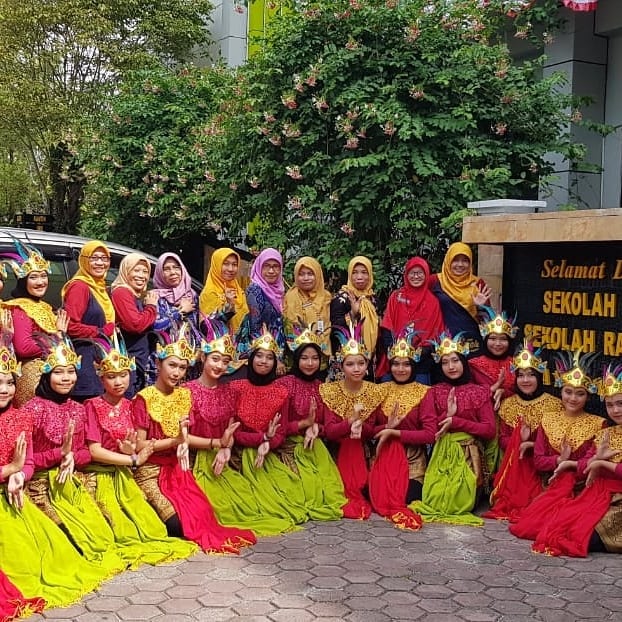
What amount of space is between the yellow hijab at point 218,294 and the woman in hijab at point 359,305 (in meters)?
0.83

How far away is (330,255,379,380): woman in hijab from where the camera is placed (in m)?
6.91

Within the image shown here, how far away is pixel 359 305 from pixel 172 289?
154cm

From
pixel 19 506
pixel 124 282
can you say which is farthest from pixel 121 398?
pixel 124 282

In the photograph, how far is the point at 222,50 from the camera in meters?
17.9

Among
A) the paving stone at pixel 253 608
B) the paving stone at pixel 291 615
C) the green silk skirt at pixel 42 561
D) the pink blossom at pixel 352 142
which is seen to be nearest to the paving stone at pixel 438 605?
the paving stone at pixel 291 615

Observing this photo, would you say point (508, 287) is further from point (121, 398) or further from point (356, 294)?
point (121, 398)

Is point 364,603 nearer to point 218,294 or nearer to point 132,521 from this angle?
point 132,521

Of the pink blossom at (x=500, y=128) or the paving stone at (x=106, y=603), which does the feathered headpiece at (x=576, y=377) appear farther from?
the pink blossom at (x=500, y=128)

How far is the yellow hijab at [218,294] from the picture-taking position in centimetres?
712

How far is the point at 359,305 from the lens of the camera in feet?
22.9

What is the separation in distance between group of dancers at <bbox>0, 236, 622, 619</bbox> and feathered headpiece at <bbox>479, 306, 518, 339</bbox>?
0.05 feet

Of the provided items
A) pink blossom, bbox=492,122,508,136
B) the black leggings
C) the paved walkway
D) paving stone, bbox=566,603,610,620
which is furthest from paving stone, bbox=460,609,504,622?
pink blossom, bbox=492,122,508,136

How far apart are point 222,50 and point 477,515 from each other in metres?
14.2

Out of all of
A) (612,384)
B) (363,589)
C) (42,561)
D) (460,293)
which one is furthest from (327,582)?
(460,293)
